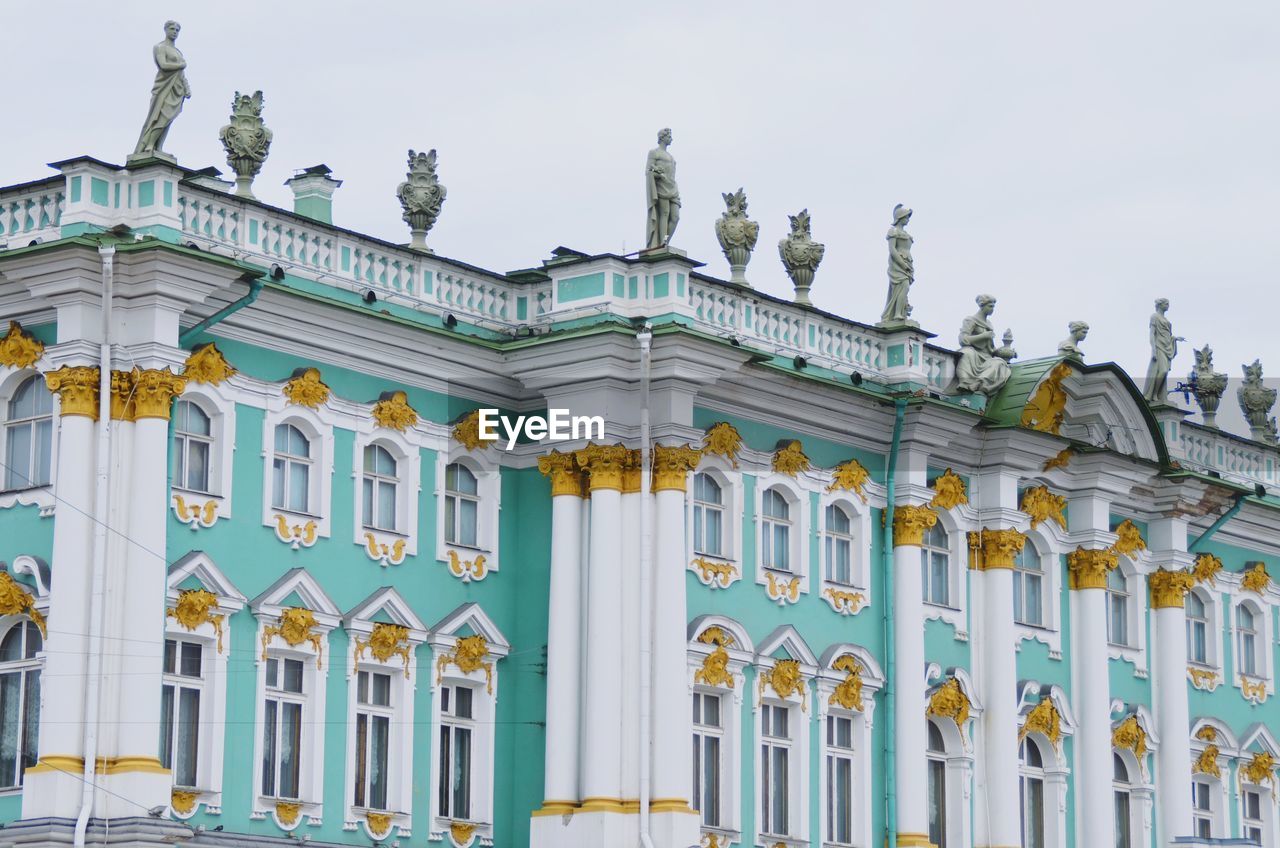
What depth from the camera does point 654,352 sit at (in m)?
40.2

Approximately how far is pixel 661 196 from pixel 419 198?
319 cm

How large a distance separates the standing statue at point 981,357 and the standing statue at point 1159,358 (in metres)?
4.53

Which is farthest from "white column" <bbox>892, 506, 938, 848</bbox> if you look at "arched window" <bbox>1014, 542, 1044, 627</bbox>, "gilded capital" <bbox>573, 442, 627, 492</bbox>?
"gilded capital" <bbox>573, 442, 627, 492</bbox>

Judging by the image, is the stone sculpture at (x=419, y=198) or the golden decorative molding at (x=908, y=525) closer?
the stone sculpture at (x=419, y=198)

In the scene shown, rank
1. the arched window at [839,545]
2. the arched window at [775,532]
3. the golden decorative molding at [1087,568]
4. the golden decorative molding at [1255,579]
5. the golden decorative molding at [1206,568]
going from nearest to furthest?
the arched window at [775,532] < the arched window at [839,545] < the golden decorative molding at [1087,568] < the golden decorative molding at [1206,568] < the golden decorative molding at [1255,579]

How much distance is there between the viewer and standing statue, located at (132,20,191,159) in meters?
36.9

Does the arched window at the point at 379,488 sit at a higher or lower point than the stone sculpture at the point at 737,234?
lower

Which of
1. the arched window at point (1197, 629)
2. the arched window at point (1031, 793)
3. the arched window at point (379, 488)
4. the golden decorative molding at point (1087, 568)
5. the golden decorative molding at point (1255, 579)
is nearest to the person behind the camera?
the arched window at point (379, 488)

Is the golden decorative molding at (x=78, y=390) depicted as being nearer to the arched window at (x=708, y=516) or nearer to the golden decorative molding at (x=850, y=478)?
the arched window at (x=708, y=516)

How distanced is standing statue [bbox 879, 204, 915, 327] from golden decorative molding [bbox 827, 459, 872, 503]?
234 cm

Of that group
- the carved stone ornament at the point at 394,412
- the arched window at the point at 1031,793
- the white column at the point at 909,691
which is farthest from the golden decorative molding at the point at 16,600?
the arched window at the point at 1031,793

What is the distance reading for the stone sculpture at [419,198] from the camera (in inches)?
1618

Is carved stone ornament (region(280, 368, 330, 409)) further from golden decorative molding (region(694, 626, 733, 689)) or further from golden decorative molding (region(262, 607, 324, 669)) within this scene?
golden decorative molding (region(694, 626, 733, 689))

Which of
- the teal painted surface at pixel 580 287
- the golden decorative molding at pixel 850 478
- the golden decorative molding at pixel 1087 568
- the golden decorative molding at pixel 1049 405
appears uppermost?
the teal painted surface at pixel 580 287
